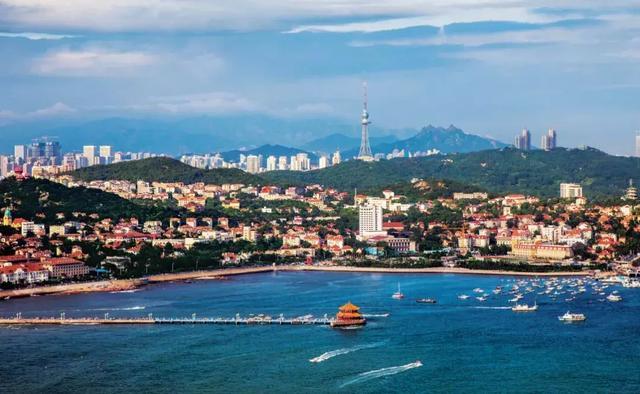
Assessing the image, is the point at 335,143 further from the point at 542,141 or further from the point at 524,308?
the point at 524,308

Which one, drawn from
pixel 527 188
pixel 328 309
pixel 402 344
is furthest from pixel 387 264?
pixel 527 188

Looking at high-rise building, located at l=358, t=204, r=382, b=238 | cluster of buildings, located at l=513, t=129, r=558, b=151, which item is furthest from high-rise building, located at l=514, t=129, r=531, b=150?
high-rise building, located at l=358, t=204, r=382, b=238

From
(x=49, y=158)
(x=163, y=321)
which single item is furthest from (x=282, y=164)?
(x=163, y=321)

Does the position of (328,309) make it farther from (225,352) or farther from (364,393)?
(364,393)

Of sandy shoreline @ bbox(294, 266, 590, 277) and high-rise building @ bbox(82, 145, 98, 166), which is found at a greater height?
high-rise building @ bbox(82, 145, 98, 166)

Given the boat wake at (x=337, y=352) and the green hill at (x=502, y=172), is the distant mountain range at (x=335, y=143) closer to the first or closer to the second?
the green hill at (x=502, y=172)

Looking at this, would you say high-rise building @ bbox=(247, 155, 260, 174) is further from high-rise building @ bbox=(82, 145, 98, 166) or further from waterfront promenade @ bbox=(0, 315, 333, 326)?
waterfront promenade @ bbox=(0, 315, 333, 326)

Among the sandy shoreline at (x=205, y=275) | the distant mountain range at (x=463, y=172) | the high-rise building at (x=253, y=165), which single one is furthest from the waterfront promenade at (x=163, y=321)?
the high-rise building at (x=253, y=165)
